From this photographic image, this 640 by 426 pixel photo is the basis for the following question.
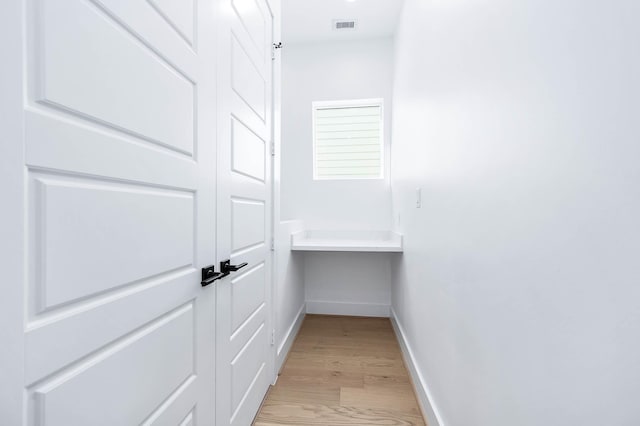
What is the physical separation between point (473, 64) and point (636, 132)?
2.20 ft

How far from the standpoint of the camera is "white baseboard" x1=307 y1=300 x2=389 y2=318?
2857 millimetres

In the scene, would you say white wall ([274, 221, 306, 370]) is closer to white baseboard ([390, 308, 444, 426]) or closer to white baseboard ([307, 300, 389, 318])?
white baseboard ([307, 300, 389, 318])

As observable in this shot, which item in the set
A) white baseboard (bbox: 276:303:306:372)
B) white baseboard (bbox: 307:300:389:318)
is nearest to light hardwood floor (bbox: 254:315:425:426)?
white baseboard (bbox: 276:303:306:372)

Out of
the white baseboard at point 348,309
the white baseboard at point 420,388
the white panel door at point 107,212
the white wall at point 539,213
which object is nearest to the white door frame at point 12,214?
the white panel door at point 107,212

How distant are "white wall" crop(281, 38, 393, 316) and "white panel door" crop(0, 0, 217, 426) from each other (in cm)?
201

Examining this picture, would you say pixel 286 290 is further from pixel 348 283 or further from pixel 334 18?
pixel 334 18

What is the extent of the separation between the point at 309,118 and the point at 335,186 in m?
0.76

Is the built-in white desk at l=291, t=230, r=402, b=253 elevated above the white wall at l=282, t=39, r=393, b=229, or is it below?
below

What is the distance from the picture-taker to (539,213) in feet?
2.04

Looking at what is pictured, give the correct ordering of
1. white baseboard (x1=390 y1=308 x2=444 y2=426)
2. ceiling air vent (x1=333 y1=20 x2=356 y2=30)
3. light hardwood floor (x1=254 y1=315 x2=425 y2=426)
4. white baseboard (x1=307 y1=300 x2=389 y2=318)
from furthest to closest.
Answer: white baseboard (x1=307 y1=300 x2=389 y2=318) < ceiling air vent (x1=333 y1=20 x2=356 y2=30) < light hardwood floor (x1=254 y1=315 x2=425 y2=426) < white baseboard (x1=390 y1=308 x2=444 y2=426)

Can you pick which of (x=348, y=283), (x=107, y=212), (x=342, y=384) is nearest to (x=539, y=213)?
(x=107, y=212)

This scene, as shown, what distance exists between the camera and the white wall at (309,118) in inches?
113

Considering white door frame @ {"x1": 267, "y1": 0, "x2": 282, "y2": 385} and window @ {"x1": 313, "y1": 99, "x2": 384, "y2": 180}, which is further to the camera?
window @ {"x1": 313, "y1": 99, "x2": 384, "y2": 180}

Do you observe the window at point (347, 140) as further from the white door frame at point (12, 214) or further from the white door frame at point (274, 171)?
the white door frame at point (12, 214)
